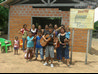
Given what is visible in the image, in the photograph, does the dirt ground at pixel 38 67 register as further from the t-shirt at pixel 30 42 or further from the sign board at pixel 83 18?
the sign board at pixel 83 18

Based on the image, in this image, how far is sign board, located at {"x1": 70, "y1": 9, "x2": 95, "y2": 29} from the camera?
454 cm

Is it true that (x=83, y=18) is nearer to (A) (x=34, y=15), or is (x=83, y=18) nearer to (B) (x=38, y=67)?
(B) (x=38, y=67)

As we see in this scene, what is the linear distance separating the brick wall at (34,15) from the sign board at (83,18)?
2.20m

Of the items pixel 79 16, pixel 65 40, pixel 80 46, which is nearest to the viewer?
pixel 65 40

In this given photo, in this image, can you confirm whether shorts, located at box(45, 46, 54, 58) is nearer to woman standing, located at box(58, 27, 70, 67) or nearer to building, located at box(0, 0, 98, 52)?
woman standing, located at box(58, 27, 70, 67)

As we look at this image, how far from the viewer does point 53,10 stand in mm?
6891

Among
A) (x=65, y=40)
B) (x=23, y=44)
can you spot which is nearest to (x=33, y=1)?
(x=23, y=44)

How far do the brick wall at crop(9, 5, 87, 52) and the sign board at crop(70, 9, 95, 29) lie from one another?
2198 mm

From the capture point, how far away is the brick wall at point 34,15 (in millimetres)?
6742

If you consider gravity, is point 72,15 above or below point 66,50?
above

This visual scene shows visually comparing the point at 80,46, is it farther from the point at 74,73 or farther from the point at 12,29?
the point at 12,29

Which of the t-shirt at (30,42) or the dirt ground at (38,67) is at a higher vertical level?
the t-shirt at (30,42)

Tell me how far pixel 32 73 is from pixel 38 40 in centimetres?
164

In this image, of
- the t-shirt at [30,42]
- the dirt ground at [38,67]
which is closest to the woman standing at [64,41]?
the dirt ground at [38,67]
